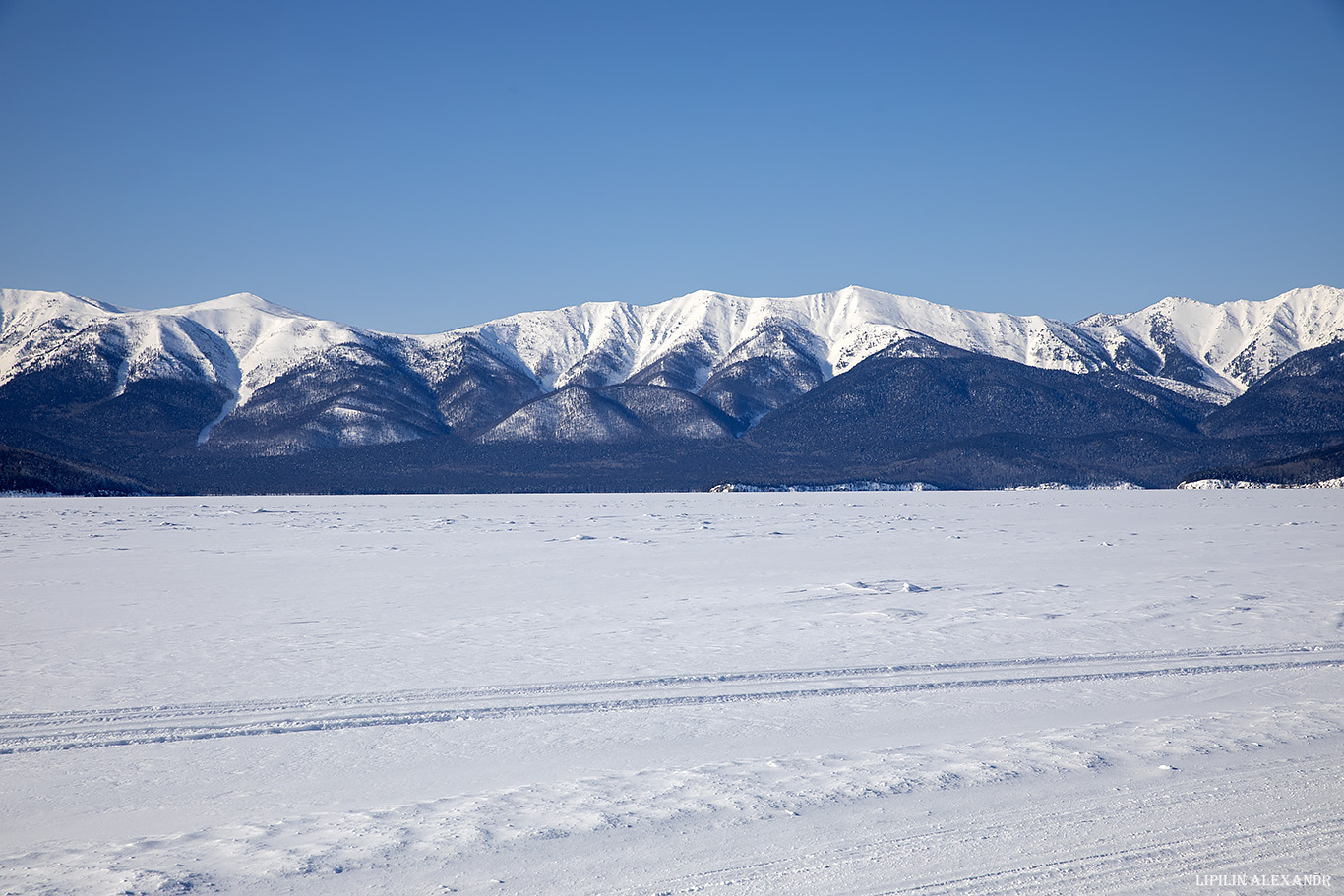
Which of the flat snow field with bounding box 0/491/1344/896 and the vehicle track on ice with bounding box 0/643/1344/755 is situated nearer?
the flat snow field with bounding box 0/491/1344/896

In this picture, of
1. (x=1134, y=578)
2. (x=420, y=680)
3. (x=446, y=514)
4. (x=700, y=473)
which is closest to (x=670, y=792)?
(x=420, y=680)

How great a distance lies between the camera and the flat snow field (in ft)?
17.4

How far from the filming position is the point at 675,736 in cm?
→ 782

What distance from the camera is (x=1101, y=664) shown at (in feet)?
33.9

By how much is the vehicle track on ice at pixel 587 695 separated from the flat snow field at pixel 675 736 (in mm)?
55

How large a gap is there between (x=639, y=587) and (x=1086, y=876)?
12.2 metres

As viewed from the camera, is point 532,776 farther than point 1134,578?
No

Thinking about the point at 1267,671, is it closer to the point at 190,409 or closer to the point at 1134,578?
the point at 1134,578

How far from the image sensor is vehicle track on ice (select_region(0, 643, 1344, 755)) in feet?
25.9

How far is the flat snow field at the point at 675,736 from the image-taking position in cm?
531

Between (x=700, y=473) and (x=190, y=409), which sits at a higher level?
(x=190, y=409)

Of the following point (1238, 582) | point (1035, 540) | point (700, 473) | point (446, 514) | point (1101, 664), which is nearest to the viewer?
point (1101, 664)

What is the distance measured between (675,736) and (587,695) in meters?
1.55

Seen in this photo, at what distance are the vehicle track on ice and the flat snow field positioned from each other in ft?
0.18
